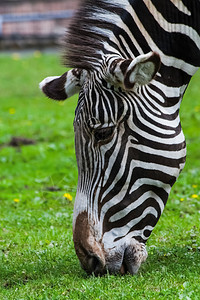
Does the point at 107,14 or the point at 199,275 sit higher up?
the point at 107,14

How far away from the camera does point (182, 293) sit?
402cm

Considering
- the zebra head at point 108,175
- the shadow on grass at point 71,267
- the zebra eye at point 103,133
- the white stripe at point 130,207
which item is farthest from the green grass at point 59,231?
the zebra eye at point 103,133

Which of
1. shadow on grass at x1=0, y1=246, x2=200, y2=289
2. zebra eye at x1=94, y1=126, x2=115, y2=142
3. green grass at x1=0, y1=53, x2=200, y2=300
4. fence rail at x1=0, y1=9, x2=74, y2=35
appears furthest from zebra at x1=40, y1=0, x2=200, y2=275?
fence rail at x1=0, y1=9, x2=74, y2=35

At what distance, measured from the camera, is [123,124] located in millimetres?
4250

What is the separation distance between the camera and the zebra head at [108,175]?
13.8 feet

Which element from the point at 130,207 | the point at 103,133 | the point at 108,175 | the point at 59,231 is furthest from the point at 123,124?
the point at 59,231

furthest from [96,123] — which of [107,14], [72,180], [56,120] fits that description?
[56,120]

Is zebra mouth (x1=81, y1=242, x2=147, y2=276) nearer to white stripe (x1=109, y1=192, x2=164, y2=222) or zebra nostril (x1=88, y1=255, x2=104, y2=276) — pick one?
zebra nostril (x1=88, y1=255, x2=104, y2=276)

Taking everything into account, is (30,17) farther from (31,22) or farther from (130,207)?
(130,207)

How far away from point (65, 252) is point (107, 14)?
7.59 ft

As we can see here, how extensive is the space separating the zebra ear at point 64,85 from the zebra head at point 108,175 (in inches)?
8.0

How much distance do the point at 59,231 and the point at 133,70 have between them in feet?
9.25

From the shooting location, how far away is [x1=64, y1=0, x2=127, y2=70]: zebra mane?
435 centimetres

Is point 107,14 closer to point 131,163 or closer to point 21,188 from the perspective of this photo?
point 131,163
